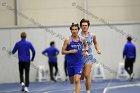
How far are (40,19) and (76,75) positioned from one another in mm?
13594

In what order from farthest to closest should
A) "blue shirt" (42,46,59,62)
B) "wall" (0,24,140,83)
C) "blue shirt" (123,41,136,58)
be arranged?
"wall" (0,24,140,83), "blue shirt" (42,46,59,62), "blue shirt" (123,41,136,58)

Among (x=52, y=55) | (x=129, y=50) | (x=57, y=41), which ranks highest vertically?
(x=57, y=41)

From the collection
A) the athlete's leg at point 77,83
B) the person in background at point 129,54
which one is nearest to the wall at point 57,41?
the person in background at point 129,54

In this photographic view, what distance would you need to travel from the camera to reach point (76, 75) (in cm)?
1084

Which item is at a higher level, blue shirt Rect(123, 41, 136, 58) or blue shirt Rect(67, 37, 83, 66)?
blue shirt Rect(67, 37, 83, 66)

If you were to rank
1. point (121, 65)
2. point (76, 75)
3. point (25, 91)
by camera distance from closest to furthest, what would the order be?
1. point (76, 75)
2. point (25, 91)
3. point (121, 65)

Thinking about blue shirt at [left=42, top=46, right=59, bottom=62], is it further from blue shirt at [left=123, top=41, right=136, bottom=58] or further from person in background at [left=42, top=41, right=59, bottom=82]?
blue shirt at [left=123, top=41, right=136, bottom=58]

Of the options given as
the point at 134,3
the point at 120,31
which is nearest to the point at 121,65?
the point at 120,31

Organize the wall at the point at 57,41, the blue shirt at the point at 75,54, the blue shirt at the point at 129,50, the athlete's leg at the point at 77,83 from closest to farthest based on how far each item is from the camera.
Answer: the athlete's leg at the point at 77,83, the blue shirt at the point at 75,54, the blue shirt at the point at 129,50, the wall at the point at 57,41

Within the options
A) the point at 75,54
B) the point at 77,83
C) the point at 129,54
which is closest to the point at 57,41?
the point at 129,54

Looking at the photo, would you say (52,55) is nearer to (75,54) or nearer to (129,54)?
(129,54)

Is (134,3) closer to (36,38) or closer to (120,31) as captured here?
(120,31)

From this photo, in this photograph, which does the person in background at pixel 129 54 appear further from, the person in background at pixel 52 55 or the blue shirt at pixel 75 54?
the blue shirt at pixel 75 54

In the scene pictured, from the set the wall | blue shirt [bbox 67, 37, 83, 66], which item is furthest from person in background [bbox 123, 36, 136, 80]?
blue shirt [bbox 67, 37, 83, 66]
